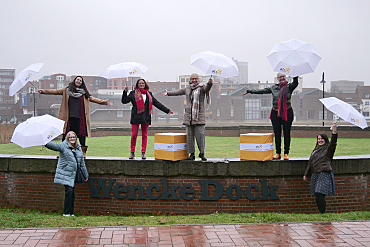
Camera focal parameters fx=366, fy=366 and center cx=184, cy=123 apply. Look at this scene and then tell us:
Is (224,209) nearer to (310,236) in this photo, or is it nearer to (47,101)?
(310,236)

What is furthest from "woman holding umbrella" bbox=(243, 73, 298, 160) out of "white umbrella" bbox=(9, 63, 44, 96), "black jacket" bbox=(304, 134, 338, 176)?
"white umbrella" bbox=(9, 63, 44, 96)

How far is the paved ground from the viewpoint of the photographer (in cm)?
457

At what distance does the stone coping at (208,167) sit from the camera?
680 cm

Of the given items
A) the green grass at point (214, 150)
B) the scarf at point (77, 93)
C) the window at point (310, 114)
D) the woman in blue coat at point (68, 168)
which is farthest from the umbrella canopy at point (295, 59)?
the window at point (310, 114)

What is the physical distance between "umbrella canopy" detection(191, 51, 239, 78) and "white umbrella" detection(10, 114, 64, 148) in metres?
2.70

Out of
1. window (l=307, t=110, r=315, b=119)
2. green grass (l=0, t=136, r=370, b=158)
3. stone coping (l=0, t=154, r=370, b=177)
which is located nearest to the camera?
stone coping (l=0, t=154, r=370, b=177)

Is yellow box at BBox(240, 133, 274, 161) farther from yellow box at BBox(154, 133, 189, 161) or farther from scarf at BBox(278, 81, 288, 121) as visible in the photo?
yellow box at BBox(154, 133, 189, 161)

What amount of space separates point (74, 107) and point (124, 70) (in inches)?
51.8

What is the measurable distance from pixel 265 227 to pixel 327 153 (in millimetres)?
2103

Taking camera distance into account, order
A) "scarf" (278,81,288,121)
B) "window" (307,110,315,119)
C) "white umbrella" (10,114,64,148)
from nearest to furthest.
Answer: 1. "white umbrella" (10,114,64,148)
2. "scarf" (278,81,288,121)
3. "window" (307,110,315,119)

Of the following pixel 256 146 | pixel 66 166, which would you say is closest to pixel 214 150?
pixel 256 146

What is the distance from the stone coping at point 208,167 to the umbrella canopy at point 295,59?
66.5 inches

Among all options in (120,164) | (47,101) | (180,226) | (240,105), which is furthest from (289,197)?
(47,101)

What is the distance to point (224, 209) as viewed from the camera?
6887 mm
